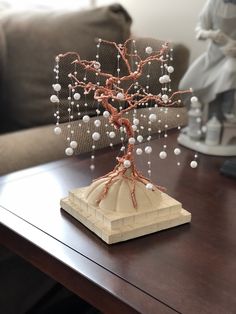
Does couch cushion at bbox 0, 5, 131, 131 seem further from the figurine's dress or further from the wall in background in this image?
the figurine's dress

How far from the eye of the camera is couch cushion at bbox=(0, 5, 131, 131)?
1.30m

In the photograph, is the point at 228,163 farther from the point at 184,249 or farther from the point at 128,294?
the point at 128,294

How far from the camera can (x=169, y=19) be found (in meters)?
1.44

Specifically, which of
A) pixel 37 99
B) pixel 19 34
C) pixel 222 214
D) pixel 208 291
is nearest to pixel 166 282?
pixel 208 291

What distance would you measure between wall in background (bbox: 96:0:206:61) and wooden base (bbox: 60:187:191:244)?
0.72 meters

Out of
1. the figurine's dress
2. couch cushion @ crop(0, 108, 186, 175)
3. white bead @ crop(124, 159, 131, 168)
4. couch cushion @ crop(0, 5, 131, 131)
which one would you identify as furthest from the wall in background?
white bead @ crop(124, 159, 131, 168)

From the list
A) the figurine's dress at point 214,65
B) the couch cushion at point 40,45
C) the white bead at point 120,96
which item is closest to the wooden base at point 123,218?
the white bead at point 120,96

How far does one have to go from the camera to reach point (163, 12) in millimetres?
1449

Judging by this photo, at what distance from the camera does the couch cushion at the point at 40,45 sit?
130cm

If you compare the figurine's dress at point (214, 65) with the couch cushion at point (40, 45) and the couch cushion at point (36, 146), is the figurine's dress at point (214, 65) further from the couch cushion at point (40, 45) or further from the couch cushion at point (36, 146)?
the couch cushion at point (40, 45)

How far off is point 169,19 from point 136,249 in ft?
3.22

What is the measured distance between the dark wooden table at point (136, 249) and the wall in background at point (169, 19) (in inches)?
24.8

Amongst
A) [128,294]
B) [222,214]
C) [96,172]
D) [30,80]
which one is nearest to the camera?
[128,294]

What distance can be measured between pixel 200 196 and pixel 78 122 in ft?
0.82
